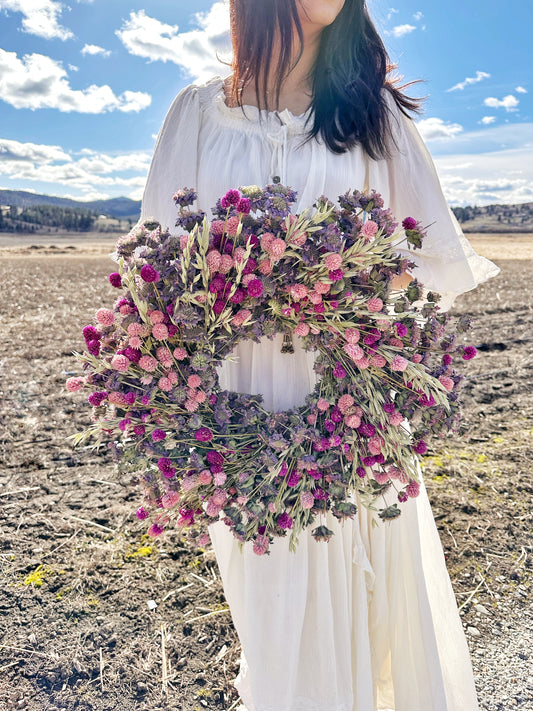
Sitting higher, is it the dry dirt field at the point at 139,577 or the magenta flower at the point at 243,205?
the magenta flower at the point at 243,205

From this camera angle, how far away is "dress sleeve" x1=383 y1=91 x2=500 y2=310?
1.98 m

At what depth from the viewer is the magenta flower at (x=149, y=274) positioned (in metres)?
1.44

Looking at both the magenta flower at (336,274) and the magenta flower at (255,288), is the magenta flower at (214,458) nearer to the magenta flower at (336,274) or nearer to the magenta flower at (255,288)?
the magenta flower at (255,288)

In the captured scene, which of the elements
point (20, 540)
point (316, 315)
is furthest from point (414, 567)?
point (20, 540)

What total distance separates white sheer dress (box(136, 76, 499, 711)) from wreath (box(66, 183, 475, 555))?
26 cm

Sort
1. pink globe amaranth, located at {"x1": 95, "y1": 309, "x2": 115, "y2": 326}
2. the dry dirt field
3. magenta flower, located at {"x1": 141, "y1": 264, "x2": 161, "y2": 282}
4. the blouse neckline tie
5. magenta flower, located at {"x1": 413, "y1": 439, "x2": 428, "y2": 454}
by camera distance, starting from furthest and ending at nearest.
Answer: the dry dirt field, the blouse neckline tie, magenta flower, located at {"x1": 413, "y1": 439, "x2": 428, "y2": 454}, pink globe amaranth, located at {"x1": 95, "y1": 309, "x2": 115, "y2": 326}, magenta flower, located at {"x1": 141, "y1": 264, "x2": 161, "y2": 282}

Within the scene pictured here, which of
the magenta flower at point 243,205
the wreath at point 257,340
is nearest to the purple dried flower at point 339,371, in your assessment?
the wreath at point 257,340

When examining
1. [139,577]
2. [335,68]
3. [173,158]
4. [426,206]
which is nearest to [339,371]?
[426,206]

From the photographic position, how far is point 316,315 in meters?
1.57

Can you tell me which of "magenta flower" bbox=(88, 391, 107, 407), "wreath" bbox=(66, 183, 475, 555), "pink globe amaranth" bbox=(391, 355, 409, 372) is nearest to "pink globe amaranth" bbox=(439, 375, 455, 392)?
"wreath" bbox=(66, 183, 475, 555)

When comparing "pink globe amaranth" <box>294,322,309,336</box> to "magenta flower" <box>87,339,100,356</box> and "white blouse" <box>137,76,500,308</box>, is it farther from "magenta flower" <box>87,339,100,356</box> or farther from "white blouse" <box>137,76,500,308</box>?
"magenta flower" <box>87,339,100,356</box>

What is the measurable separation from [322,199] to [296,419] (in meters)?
0.61

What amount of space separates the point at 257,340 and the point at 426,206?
84cm

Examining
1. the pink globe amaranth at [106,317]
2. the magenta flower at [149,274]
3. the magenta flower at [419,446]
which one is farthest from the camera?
the magenta flower at [419,446]
